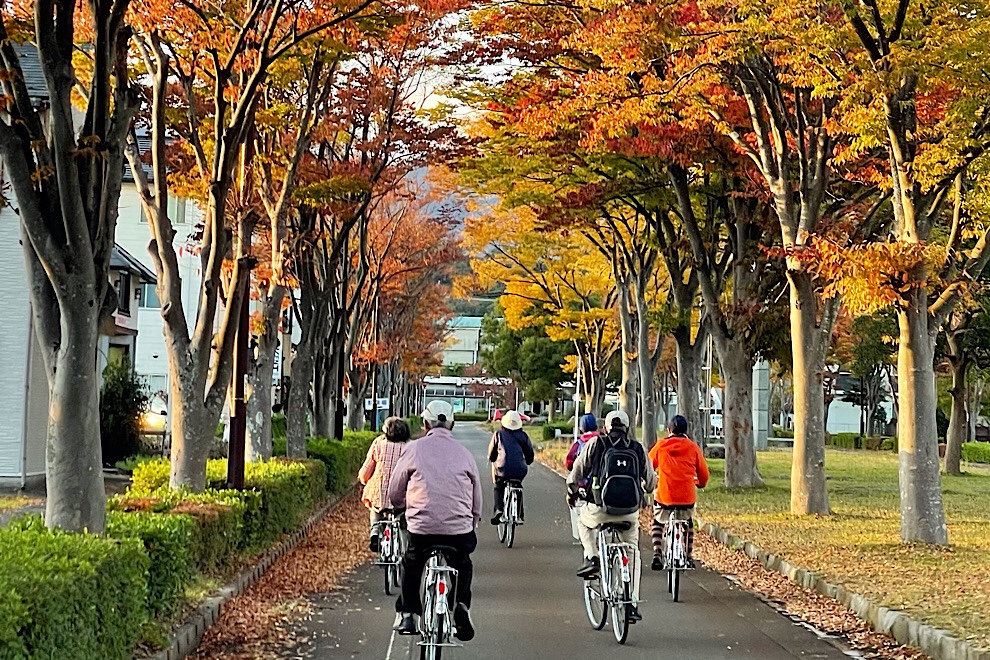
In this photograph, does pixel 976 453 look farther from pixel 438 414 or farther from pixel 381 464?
pixel 438 414

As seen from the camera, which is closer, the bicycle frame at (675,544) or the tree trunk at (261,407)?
the bicycle frame at (675,544)

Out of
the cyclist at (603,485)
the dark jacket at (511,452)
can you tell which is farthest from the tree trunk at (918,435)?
the dark jacket at (511,452)

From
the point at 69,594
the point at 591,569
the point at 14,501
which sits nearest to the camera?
the point at 69,594

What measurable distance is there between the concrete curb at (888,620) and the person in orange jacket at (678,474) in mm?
1286

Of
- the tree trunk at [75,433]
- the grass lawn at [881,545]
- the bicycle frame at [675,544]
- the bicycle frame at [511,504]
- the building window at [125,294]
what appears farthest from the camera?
the building window at [125,294]

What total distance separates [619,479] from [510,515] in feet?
20.9

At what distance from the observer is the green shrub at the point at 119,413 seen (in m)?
26.0

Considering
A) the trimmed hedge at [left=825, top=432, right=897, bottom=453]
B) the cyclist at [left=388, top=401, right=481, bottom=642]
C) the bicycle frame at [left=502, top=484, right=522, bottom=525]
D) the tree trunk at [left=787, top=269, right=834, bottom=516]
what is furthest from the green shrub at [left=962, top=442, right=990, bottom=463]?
the cyclist at [left=388, top=401, right=481, bottom=642]

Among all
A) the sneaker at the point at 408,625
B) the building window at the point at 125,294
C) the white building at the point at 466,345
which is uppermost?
the white building at the point at 466,345

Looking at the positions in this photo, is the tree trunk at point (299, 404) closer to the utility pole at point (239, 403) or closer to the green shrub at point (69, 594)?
the utility pole at point (239, 403)

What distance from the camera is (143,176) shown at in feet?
43.5

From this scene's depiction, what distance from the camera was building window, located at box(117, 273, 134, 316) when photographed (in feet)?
92.6

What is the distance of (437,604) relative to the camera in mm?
7434

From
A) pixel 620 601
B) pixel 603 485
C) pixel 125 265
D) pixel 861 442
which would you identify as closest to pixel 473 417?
pixel 861 442
